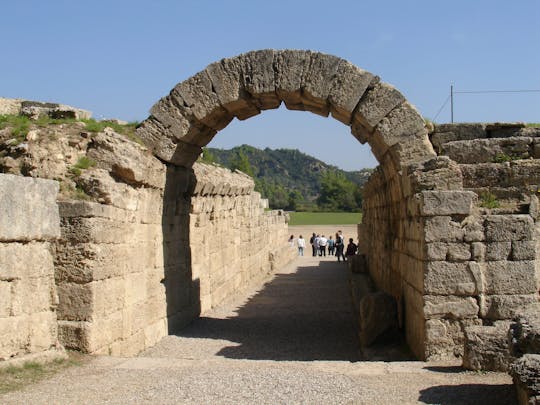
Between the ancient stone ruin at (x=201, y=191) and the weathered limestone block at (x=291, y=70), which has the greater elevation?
the weathered limestone block at (x=291, y=70)

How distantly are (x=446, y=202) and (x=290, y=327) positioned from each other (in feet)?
15.4

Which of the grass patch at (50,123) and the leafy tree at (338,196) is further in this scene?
the leafy tree at (338,196)

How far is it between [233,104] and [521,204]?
4.30 metres

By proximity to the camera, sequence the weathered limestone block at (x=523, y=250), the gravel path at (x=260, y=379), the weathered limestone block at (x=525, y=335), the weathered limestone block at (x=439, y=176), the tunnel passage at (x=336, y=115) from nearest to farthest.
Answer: the weathered limestone block at (x=525, y=335), the gravel path at (x=260, y=379), the weathered limestone block at (x=523, y=250), the weathered limestone block at (x=439, y=176), the tunnel passage at (x=336, y=115)

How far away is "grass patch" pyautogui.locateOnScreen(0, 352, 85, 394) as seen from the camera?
5752 mm

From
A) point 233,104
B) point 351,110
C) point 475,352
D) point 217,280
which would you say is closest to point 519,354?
point 475,352

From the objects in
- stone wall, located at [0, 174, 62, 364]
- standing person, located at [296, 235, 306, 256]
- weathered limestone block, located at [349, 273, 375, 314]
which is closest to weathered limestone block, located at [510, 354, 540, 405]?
stone wall, located at [0, 174, 62, 364]

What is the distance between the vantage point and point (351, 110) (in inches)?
344

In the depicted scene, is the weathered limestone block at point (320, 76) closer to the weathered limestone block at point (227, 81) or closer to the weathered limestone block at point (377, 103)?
the weathered limestone block at point (377, 103)

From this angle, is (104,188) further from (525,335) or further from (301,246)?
(301,246)

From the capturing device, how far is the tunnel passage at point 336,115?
7922 mm

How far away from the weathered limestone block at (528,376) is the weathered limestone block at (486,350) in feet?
4.74

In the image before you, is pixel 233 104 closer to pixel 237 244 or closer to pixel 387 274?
pixel 387 274

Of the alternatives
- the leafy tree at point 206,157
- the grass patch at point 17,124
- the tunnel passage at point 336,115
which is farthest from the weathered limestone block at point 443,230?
the leafy tree at point 206,157
